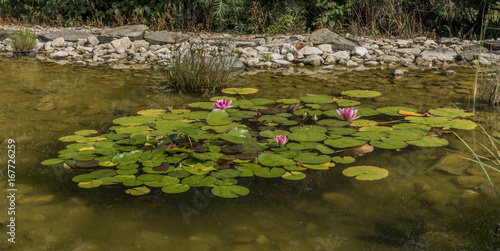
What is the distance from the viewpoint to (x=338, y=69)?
5.67 meters

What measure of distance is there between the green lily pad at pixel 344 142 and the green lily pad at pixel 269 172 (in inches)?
18.5

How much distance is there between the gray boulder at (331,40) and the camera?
6.58 metres

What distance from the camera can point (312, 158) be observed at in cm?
246

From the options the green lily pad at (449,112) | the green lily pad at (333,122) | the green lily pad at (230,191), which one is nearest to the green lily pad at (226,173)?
the green lily pad at (230,191)

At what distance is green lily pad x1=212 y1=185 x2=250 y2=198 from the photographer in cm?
207

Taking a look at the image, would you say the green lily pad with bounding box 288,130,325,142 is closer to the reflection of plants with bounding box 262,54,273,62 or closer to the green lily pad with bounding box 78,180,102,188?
the green lily pad with bounding box 78,180,102,188

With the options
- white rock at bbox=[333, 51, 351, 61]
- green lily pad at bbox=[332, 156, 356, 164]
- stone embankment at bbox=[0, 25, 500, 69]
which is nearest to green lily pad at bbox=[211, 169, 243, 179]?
green lily pad at bbox=[332, 156, 356, 164]

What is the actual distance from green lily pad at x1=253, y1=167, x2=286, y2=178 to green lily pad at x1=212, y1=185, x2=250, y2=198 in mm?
174

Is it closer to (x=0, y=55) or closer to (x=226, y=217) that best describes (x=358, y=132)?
(x=226, y=217)

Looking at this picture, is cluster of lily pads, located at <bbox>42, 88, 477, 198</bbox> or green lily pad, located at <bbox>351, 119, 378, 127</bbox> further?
green lily pad, located at <bbox>351, 119, 378, 127</bbox>

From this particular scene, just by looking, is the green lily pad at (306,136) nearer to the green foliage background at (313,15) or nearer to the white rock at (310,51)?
the white rock at (310,51)

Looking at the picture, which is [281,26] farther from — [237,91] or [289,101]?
[289,101]

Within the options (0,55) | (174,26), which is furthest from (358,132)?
(174,26)

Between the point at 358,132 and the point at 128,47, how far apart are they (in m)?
4.96
